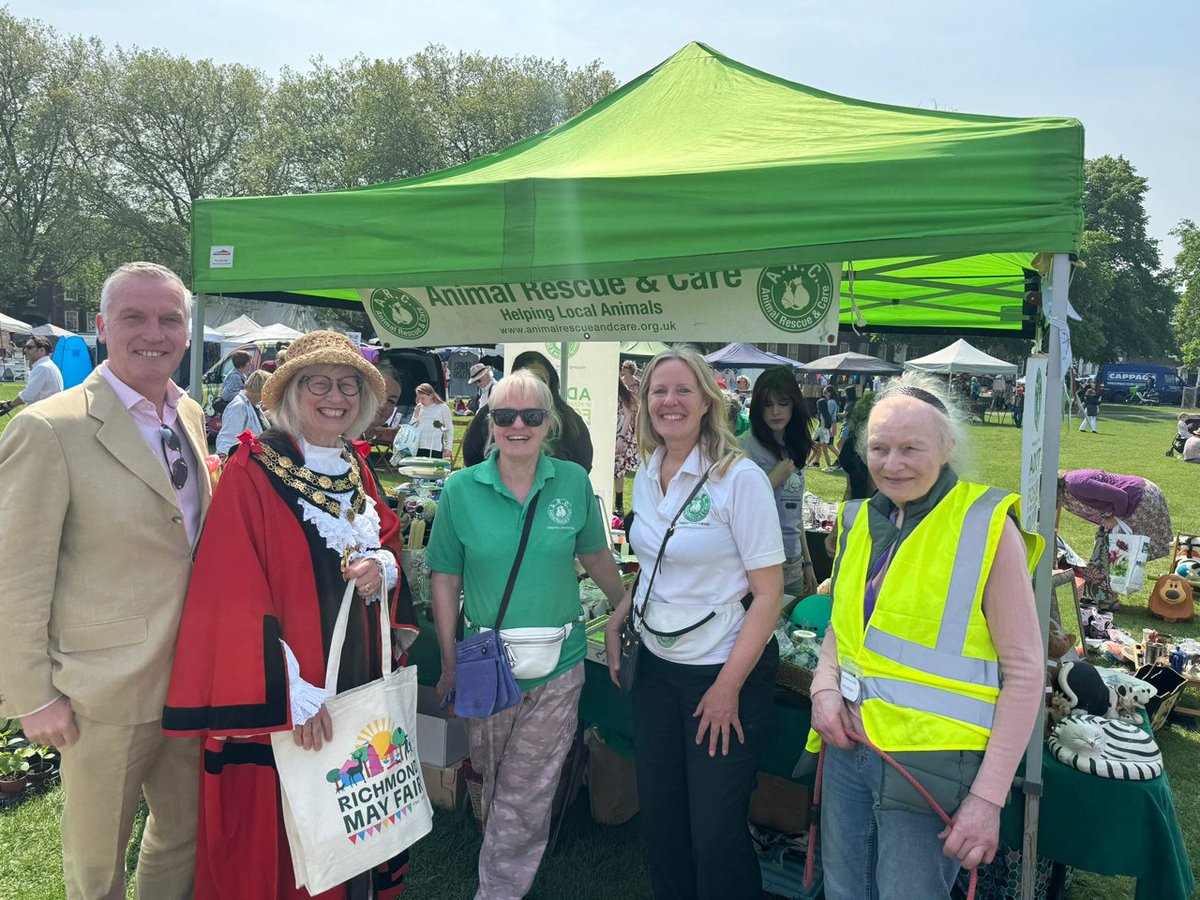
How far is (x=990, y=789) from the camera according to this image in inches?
63.7

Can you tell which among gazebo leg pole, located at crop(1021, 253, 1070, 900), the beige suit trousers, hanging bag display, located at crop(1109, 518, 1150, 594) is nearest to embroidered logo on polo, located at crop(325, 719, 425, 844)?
the beige suit trousers

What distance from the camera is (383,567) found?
7.12 feet

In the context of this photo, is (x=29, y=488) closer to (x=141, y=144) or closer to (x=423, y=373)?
(x=423, y=373)

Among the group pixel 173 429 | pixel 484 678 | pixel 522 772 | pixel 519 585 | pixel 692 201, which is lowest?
pixel 522 772

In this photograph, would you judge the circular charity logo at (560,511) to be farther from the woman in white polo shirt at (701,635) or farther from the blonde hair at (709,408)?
the blonde hair at (709,408)

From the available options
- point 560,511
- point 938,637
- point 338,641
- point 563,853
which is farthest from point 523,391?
point 563,853

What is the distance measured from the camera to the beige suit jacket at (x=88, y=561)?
1794 mm

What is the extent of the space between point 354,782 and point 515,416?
3.76 ft

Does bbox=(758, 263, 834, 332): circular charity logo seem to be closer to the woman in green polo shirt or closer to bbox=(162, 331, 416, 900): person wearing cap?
the woman in green polo shirt

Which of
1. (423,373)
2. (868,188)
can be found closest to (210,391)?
(423,373)

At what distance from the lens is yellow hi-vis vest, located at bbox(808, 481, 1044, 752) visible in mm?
1644

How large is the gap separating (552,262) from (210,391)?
66.6 ft

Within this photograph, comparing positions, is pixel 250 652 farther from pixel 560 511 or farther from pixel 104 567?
pixel 560 511

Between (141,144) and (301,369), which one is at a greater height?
(141,144)
